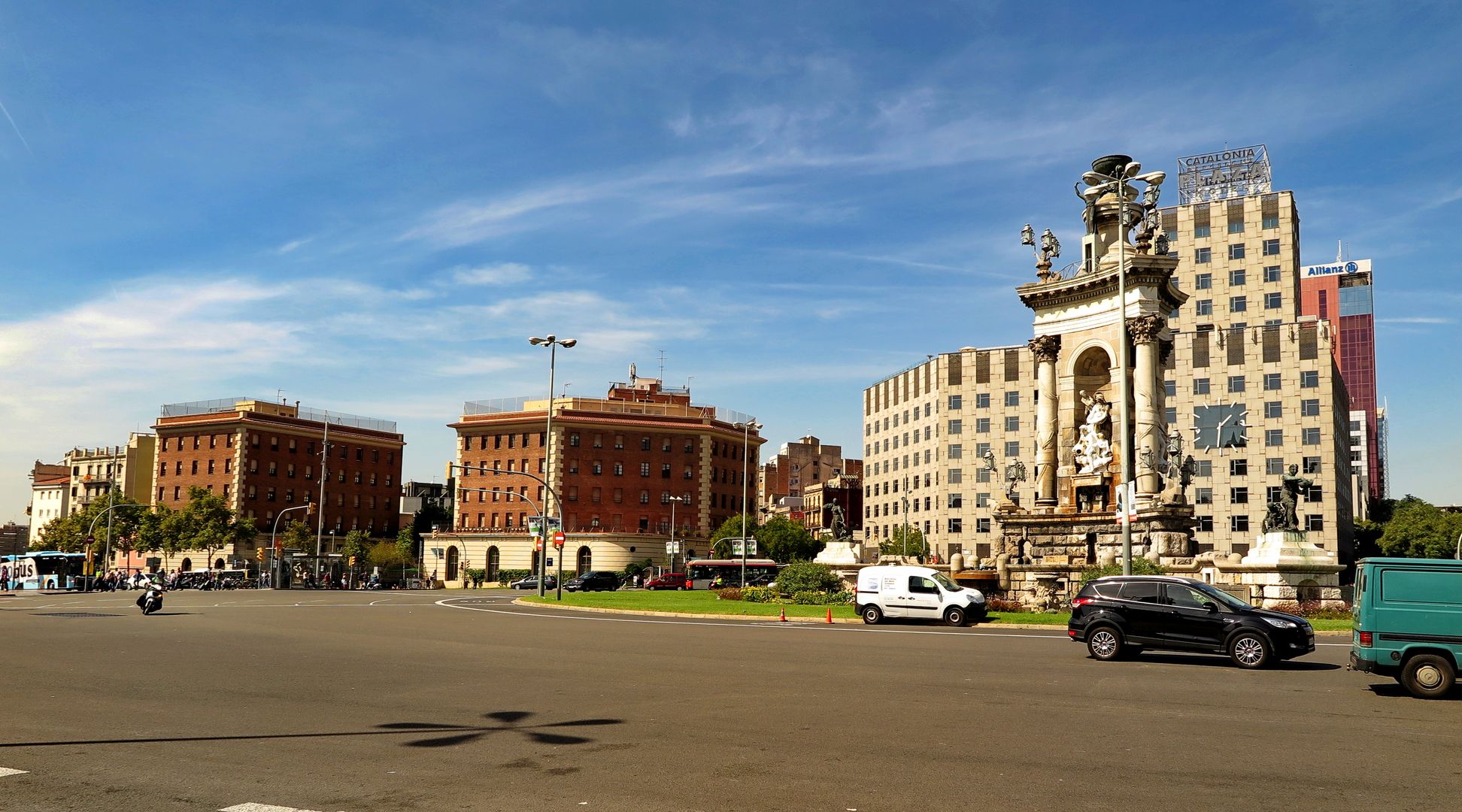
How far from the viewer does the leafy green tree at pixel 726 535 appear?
92.4 metres

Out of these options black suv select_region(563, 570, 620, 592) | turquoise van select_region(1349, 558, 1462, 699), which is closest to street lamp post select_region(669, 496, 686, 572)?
black suv select_region(563, 570, 620, 592)

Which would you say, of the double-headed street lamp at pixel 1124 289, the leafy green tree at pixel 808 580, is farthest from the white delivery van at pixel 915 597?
the leafy green tree at pixel 808 580

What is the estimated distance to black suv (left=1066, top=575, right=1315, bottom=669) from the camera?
16.7 metres

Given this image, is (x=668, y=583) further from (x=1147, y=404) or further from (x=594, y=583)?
(x=1147, y=404)

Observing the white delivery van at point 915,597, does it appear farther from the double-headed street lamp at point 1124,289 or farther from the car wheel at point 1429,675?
the car wheel at point 1429,675

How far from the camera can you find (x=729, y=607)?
1401 inches

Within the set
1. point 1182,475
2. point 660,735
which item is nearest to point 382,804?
point 660,735

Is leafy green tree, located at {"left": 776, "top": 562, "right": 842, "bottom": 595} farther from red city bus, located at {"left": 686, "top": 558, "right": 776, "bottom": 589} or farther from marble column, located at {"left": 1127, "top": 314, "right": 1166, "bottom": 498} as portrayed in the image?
red city bus, located at {"left": 686, "top": 558, "right": 776, "bottom": 589}

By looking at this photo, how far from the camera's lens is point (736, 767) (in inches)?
334

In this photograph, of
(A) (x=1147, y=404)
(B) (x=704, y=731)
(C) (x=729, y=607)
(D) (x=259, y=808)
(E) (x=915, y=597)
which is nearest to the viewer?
(D) (x=259, y=808)

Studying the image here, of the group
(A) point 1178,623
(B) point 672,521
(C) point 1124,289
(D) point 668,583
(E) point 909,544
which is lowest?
(D) point 668,583

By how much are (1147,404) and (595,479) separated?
220 feet

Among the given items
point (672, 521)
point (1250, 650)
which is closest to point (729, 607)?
point (1250, 650)

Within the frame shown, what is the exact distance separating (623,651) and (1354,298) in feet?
514
